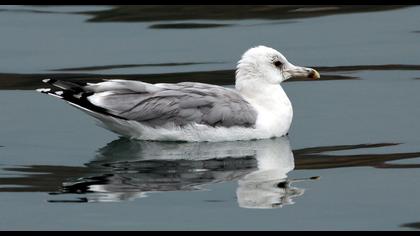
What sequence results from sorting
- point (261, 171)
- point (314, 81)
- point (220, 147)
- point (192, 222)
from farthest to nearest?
1. point (314, 81)
2. point (220, 147)
3. point (261, 171)
4. point (192, 222)

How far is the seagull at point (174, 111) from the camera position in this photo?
14.6 m

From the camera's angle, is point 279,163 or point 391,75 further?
point 391,75

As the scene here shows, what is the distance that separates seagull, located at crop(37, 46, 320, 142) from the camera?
14.6m

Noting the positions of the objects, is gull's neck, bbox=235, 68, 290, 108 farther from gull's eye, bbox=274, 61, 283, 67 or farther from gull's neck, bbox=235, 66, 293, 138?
gull's eye, bbox=274, 61, 283, 67

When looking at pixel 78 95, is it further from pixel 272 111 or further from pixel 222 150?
pixel 272 111

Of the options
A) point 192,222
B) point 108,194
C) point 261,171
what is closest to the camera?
point 192,222

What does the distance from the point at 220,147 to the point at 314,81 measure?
381 centimetres

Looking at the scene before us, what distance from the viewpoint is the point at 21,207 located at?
38.8ft

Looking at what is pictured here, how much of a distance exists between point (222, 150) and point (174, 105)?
0.76 m

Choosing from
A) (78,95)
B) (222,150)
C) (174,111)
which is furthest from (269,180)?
(78,95)

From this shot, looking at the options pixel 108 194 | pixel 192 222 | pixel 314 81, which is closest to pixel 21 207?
pixel 108 194

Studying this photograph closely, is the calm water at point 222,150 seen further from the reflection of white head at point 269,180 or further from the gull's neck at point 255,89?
the gull's neck at point 255,89

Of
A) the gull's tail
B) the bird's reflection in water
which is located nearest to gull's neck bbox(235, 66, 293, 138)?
the bird's reflection in water

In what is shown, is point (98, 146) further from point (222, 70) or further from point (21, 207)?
point (222, 70)
